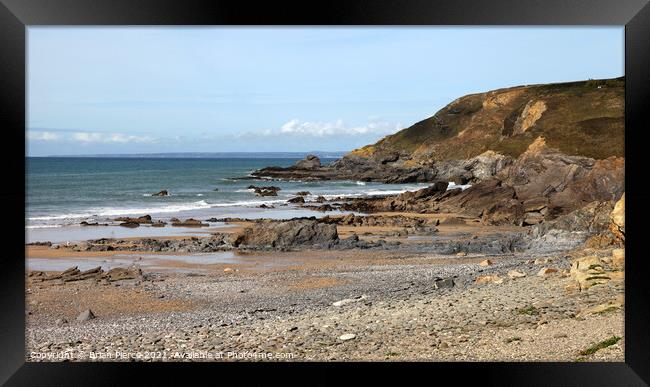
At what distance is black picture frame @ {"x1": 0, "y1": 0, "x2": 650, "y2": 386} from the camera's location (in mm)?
6590

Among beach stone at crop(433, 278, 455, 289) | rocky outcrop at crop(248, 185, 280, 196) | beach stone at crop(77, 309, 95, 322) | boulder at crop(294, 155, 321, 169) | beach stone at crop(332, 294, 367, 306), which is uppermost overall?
boulder at crop(294, 155, 321, 169)

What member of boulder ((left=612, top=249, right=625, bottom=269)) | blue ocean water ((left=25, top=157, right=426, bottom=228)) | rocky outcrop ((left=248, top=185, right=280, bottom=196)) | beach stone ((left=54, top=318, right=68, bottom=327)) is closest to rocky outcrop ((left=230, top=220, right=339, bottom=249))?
beach stone ((left=54, top=318, right=68, bottom=327))

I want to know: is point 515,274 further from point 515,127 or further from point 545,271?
point 515,127

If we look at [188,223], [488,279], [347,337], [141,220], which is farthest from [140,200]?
[347,337]

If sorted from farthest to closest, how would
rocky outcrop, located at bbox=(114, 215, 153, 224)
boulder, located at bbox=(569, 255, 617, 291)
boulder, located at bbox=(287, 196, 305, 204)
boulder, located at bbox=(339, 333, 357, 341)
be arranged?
boulder, located at bbox=(287, 196, 305, 204)
rocky outcrop, located at bbox=(114, 215, 153, 224)
boulder, located at bbox=(569, 255, 617, 291)
boulder, located at bbox=(339, 333, 357, 341)

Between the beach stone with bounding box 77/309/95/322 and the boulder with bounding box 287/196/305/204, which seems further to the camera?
the boulder with bounding box 287/196/305/204

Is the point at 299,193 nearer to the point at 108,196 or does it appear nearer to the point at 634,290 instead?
the point at 108,196

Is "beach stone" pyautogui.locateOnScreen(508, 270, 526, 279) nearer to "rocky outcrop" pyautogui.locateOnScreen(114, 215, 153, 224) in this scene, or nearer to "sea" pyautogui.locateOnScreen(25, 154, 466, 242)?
"sea" pyautogui.locateOnScreen(25, 154, 466, 242)

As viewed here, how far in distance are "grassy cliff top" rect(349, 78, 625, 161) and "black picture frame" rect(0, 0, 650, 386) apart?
104 ft

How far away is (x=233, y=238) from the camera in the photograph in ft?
63.0

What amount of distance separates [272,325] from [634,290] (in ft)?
15.9

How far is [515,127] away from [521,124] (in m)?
1.24

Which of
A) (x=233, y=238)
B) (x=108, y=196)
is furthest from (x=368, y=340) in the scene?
(x=108, y=196)

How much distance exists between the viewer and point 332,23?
6707 mm
